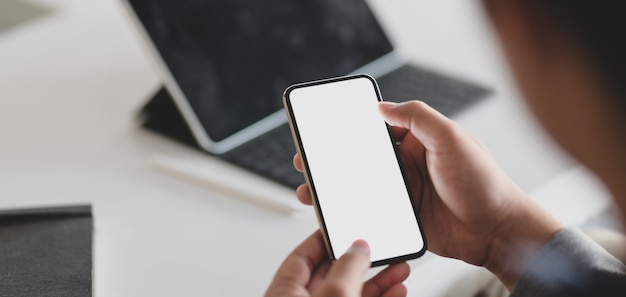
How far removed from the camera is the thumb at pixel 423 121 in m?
0.69

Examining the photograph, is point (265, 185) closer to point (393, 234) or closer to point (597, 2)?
point (393, 234)

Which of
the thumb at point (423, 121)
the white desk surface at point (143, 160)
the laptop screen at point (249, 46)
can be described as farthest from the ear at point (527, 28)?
the laptop screen at point (249, 46)

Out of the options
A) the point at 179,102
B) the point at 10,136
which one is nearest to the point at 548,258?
the point at 179,102

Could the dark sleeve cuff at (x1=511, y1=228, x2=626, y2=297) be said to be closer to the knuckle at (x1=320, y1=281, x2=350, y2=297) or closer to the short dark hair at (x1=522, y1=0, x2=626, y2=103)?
the knuckle at (x1=320, y1=281, x2=350, y2=297)

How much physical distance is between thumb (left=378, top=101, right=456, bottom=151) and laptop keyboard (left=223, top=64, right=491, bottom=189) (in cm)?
18

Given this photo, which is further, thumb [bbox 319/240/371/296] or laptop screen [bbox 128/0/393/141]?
laptop screen [bbox 128/0/393/141]

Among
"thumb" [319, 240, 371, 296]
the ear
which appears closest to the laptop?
"thumb" [319, 240, 371, 296]

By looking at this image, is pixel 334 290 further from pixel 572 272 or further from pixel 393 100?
pixel 393 100

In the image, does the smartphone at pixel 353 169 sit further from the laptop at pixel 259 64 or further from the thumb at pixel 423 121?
the laptop at pixel 259 64

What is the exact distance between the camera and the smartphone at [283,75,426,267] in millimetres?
685

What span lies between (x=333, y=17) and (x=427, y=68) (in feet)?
0.50

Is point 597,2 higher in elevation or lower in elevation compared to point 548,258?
higher

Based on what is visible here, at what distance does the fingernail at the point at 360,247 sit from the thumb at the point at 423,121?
0.13 m

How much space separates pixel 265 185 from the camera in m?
0.87
